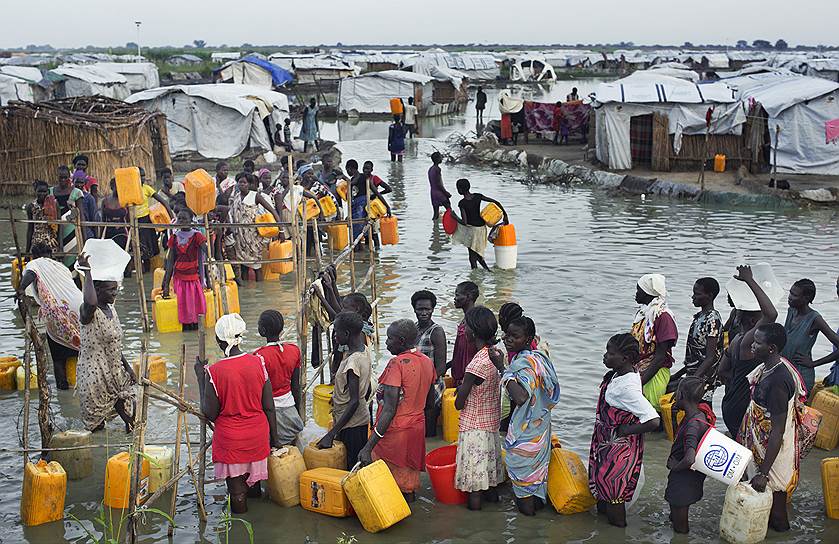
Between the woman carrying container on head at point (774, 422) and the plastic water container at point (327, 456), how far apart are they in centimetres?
258

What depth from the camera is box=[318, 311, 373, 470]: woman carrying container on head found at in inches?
236

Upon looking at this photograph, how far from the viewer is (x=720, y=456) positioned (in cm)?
539

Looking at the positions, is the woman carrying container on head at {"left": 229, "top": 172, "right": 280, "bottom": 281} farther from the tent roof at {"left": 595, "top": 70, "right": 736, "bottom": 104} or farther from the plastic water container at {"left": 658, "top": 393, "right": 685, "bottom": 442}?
the tent roof at {"left": 595, "top": 70, "right": 736, "bottom": 104}

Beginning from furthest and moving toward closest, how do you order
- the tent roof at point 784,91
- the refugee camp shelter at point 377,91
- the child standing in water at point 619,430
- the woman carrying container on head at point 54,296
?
the refugee camp shelter at point 377,91 < the tent roof at point 784,91 < the woman carrying container on head at point 54,296 < the child standing in water at point 619,430

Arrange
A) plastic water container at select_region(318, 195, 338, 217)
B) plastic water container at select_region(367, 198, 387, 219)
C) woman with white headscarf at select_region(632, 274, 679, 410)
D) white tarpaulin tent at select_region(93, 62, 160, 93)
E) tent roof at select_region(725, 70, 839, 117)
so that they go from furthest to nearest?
1. white tarpaulin tent at select_region(93, 62, 160, 93)
2. tent roof at select_region(725, 70, 839, 117)
3. plastic water container at select_region(367, 198, 387, 219)
4. plastic water container at select_region(318, 195, 338, 217)
5. woman with white headscarf at select_region(632, 274, 679, 410)

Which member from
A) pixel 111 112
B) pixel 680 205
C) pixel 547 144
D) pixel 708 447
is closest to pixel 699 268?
pixel 680 205

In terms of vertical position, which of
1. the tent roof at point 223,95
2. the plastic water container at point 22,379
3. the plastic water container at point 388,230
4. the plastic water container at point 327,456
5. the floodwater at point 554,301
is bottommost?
the floodwater at point 554,301

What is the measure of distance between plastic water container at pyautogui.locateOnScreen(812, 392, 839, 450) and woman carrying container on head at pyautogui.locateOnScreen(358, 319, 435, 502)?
3.15m

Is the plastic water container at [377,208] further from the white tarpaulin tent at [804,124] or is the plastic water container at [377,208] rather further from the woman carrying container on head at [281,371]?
the white tarpaulin tent at [804,124]

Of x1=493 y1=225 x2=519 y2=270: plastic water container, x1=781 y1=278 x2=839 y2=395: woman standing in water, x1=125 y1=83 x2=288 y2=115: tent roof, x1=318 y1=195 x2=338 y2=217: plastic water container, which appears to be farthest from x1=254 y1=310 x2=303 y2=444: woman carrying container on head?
x1=125 y1=83 x2=288 y2=115: tent roof

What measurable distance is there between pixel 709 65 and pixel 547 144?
159 ft

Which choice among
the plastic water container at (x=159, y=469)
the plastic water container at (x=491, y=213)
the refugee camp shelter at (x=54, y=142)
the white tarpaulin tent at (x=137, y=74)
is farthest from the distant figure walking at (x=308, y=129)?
the plastic water container at (x=159, y=469)

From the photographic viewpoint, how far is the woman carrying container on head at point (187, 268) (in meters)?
9.88

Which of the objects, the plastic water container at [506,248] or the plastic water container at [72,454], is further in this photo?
the plastic water container at [506,248]
